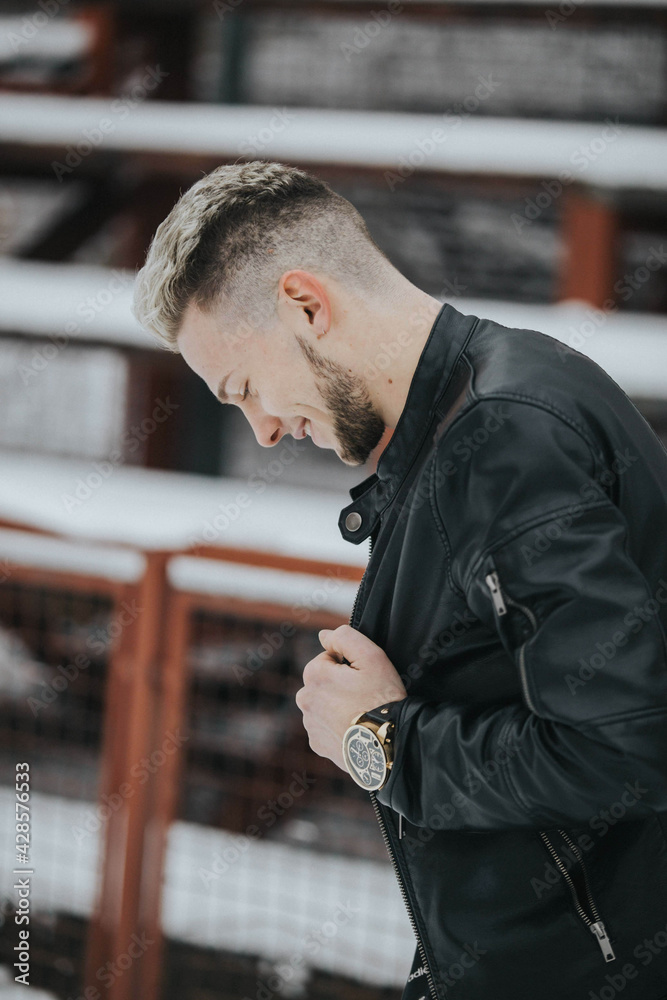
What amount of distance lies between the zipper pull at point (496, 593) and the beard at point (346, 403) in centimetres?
30

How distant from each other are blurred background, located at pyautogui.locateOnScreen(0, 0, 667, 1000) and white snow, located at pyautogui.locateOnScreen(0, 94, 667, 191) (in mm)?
13

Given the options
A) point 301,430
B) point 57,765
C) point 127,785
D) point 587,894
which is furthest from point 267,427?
point 57,765

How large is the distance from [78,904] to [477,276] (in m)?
3.62

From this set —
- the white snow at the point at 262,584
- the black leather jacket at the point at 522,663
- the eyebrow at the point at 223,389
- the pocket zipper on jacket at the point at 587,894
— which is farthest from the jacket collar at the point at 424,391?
the white snow at the point at 262,584

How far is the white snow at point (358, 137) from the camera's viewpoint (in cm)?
309

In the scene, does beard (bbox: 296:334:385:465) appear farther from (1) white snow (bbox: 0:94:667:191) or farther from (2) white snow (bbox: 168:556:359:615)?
(1) white snow (bbox: 0:94:667:191)

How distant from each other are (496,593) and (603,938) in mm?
442

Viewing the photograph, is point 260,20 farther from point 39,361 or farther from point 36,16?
point 39,361

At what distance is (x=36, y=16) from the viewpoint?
456 centimetres

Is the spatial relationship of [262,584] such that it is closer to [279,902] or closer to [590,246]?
[279,902]

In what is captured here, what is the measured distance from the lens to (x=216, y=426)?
5066mm

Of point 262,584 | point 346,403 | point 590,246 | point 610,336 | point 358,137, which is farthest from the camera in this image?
point 358,137

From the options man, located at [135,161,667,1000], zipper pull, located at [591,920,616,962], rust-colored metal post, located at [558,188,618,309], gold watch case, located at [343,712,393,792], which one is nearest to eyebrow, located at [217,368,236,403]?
man, located at [135,161,667,1000]

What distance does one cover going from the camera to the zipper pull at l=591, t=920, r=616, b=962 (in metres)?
1.03
